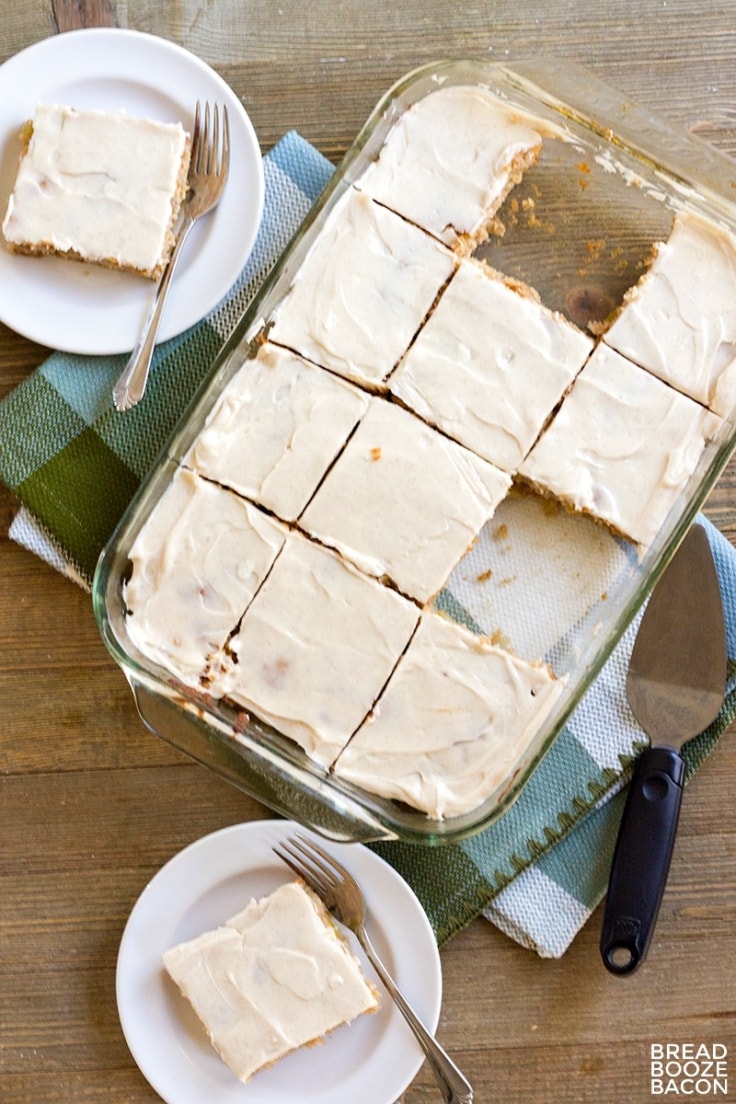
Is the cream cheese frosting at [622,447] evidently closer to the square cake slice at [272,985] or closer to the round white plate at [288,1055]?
the round white plate at [288,1055]

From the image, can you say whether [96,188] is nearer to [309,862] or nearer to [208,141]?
[208,141]

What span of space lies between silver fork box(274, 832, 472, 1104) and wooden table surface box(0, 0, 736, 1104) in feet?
0.41

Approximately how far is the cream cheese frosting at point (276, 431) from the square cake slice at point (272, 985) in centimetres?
82

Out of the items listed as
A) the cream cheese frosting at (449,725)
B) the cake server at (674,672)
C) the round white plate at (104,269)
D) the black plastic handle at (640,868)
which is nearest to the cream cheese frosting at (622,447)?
the cake server at (674,672)

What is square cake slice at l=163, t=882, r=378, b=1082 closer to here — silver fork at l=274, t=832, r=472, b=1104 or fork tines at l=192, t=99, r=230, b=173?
silver fork at l=274, t=832, r=472, b=1104

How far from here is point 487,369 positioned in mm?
1978

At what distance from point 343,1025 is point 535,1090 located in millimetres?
460

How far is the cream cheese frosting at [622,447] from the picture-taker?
1.97m

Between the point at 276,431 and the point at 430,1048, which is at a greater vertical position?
the point at 276,431

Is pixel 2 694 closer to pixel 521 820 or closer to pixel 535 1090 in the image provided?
pixel 521 820

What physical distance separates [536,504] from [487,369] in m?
0.31

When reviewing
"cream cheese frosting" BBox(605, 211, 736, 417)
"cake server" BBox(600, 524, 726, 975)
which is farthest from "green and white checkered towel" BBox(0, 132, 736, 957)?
"cream cheese frosting" BBox(605, 211, 736, 417)

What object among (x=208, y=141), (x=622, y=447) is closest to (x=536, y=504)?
(x=622, y=447)

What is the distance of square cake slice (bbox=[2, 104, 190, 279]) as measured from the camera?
198 cm
